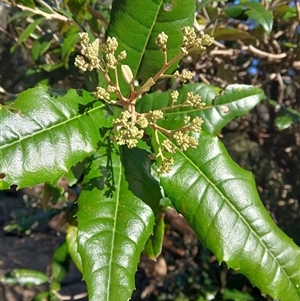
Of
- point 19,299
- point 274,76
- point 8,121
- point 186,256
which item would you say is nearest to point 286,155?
point 274,76

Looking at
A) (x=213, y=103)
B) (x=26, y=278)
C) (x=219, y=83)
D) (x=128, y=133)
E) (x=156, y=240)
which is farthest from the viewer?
(x=26, y=278)

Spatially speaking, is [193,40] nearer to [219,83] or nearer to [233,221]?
[233,221]

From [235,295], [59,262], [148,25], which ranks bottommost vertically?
[59,262]

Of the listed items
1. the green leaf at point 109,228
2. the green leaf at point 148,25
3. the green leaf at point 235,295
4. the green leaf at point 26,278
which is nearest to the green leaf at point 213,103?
the green leaf at point 148,25

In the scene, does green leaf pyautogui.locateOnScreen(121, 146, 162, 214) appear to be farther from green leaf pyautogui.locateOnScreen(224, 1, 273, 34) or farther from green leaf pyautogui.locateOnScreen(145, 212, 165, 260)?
green leaf pyautogui.locateOnScreen(224, 1, 273, 34)

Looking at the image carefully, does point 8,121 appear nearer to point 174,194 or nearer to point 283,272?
point 174,194

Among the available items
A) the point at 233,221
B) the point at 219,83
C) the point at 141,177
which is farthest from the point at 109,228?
the point at 219,83
